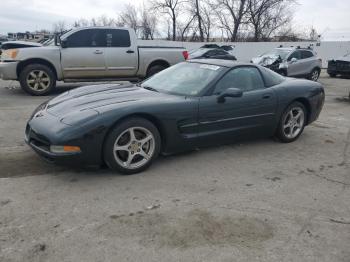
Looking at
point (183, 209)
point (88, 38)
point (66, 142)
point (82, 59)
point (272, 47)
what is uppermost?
point (272, 47)

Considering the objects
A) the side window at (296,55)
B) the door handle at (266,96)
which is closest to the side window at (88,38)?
the door handle at (266,96)

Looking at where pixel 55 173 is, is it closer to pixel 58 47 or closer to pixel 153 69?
pixel 58 47

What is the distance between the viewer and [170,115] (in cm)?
434

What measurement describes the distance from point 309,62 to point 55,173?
13.3 m

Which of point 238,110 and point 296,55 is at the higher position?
point 296,55

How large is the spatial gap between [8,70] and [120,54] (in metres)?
2.82

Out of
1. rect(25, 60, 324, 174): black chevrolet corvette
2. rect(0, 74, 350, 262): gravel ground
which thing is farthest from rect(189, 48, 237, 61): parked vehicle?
rect(0, 74, 350, 262): gravel ground

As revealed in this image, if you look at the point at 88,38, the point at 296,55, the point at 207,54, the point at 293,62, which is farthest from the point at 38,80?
the point at 207,54

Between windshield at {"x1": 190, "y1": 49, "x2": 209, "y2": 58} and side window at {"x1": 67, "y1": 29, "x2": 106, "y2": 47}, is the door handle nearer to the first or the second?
side window at {"x1": 67, "y1": 29, "x2": 106, "y2": 47}

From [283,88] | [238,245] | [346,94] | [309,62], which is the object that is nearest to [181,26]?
[309,62]

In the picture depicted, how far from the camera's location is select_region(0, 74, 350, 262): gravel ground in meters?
2.80

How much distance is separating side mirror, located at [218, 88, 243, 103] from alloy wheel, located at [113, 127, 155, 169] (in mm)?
1110

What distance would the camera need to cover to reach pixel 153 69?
10.5 metres

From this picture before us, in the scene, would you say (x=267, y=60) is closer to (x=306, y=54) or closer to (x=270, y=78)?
(x=306, y=54)
